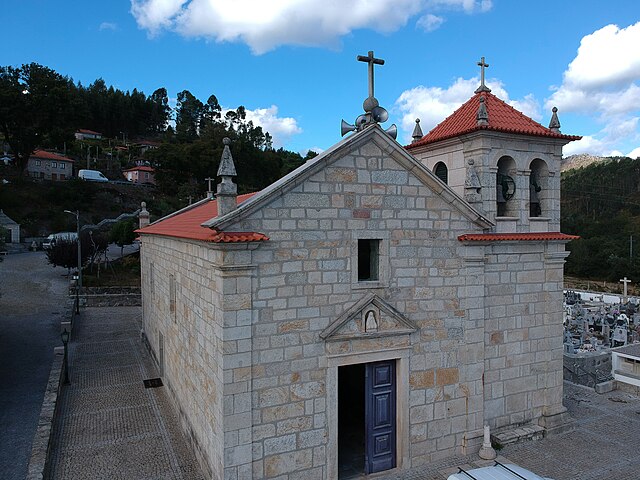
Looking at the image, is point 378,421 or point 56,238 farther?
point 56,238

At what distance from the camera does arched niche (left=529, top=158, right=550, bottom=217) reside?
10.9 meters

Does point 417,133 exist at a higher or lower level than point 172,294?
higher

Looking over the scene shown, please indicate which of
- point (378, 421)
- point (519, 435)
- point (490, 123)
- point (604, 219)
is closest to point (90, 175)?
point (490, 123)

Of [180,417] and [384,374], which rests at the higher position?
[384,374]

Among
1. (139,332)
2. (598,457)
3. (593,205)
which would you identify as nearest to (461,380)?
(598,457)

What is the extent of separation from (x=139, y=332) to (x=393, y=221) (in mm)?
15109

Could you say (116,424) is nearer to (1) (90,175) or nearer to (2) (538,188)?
(2) (538,188)

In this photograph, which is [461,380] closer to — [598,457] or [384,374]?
[384,374]

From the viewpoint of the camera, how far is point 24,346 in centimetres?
1716

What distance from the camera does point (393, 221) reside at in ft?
28.9

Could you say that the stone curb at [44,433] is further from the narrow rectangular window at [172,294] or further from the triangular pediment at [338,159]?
the triangular pediment at [338,159]

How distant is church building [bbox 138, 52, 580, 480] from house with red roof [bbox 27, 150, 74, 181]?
5748 centimetres

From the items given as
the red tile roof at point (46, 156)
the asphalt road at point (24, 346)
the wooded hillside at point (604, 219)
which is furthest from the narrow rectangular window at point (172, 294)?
the red tile roof at point (46, 156)

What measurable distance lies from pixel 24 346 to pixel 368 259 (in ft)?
49.0
